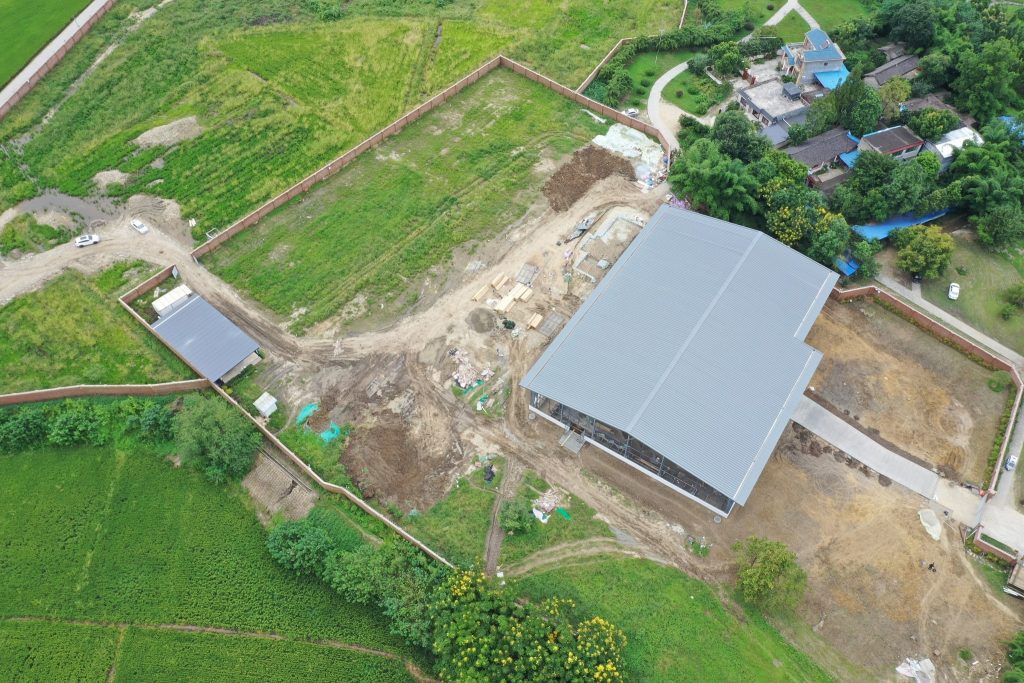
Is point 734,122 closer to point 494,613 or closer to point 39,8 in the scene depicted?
point 494,613

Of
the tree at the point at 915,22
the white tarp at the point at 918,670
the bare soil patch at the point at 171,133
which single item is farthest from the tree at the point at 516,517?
the tree at the point at 915,22

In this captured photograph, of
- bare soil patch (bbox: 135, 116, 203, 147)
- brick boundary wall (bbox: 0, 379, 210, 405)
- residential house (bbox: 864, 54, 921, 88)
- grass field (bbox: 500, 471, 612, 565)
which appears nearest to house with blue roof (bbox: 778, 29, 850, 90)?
residential house (bbox: 864, 54, 921, 88)

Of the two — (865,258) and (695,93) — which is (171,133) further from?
(865,258)

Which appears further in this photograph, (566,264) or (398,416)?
(566,264)

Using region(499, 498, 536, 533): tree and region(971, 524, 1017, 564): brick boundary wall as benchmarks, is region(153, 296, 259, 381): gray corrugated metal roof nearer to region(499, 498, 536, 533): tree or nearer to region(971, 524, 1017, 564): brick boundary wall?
region(499, 498, 536, 533): tree

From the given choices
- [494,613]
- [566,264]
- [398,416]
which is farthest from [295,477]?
[566,264]

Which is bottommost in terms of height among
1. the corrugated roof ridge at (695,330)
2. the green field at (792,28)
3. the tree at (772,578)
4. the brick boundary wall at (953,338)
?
the tree at (772,578)

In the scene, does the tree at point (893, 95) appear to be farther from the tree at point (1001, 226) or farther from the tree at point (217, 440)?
the tree at point (217, 440)
